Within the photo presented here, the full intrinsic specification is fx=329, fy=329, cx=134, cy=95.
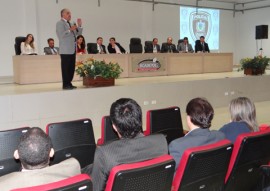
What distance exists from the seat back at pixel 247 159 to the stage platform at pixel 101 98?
3.32 meters

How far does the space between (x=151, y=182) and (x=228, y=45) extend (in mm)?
14921

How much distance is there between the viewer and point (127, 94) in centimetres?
605

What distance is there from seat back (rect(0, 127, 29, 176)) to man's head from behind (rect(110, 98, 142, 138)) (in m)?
0.79

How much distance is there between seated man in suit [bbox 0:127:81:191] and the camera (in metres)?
1.41

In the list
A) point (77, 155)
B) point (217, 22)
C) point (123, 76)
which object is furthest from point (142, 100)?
point (217, 22)

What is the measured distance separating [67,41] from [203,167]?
4.28m

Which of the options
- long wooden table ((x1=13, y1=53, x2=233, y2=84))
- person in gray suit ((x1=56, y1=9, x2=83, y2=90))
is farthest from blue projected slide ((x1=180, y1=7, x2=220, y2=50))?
person in gray suit ((x1=56, y1=9, x2=83, y2=90))

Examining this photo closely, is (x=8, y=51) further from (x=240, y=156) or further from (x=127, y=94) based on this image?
(x=240, y=156)

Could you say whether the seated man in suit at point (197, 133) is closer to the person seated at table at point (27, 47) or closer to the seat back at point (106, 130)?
the seat back at point (106, 130)

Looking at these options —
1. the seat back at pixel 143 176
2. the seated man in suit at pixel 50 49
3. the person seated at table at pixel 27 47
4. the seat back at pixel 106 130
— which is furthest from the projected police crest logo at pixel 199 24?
the seat back at pixel 143 176

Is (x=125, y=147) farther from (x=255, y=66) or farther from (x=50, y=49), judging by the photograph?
(x=255, y=66)

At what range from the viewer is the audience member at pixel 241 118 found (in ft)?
8.19

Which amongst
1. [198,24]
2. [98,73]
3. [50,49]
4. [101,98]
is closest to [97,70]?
[98,73]

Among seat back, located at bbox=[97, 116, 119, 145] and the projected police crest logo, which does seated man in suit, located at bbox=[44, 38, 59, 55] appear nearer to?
seat back, located at bbox=[97, 116, 119, 145]
